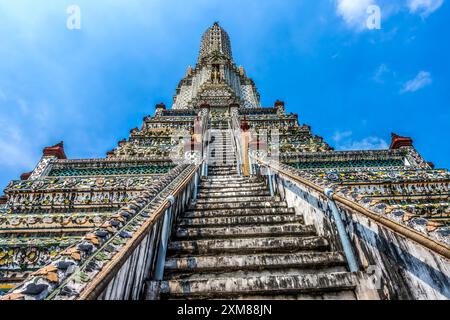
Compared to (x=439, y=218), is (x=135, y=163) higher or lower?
higher

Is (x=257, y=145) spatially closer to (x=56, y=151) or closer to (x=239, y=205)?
(x=239, y=205)

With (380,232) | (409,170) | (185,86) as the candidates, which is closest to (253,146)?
(409,170)

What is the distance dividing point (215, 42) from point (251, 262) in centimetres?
3988

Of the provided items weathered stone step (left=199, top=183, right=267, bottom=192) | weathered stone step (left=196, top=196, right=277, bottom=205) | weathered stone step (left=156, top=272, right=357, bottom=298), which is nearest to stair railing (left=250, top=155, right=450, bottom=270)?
weathered stone step (left=156, top=272, right=357, bottom=298)

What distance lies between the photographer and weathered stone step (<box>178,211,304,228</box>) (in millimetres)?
3678

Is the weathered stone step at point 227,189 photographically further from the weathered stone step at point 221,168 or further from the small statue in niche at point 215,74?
the small statue in niche at point 215,74

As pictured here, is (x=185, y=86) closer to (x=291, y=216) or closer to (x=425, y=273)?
(x=291, y=216)

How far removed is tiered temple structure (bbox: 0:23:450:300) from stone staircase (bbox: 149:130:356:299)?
1 centimetres

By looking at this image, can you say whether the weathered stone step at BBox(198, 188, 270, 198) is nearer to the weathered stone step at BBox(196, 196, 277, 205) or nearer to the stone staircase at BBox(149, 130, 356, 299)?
the weathered stone step at BBox(196, 196, 277, 205)

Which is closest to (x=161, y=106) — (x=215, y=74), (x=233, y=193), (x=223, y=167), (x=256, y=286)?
(x=223, y=167)

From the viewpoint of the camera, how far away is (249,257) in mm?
2693

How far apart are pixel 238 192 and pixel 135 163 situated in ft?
13.4

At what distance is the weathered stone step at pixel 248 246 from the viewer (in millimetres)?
2920
